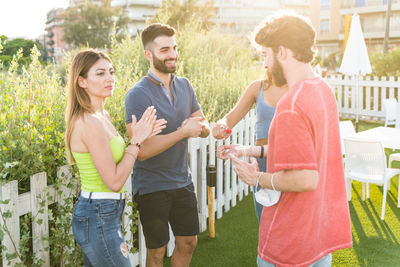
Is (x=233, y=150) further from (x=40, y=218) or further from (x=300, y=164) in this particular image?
(x=40, y=218)

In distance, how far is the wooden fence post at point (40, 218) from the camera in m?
2.66

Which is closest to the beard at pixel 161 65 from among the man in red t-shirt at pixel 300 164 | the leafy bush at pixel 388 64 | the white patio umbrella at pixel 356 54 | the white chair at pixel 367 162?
the man in red t-shirt at pixel 300 164

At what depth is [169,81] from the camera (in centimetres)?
317

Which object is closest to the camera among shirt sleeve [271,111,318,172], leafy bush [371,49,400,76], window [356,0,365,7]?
shirt sleeve [271,111,318,172]

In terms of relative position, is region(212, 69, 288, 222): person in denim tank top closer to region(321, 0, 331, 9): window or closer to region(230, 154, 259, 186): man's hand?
region(230, 154, 259, 186): man's hand

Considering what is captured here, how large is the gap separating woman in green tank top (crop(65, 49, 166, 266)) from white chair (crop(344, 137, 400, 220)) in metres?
3.42

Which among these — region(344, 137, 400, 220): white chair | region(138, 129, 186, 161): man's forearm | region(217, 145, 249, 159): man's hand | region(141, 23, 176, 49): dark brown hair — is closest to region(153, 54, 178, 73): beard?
region(141, 23, 176, 49): dark brown hair

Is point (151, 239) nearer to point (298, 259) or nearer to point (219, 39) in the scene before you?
point (298, 259)

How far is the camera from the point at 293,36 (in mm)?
1781

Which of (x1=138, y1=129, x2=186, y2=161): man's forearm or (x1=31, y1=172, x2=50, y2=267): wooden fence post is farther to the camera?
(x1=138, y1=129, x2=186, y2=161): man's forearm

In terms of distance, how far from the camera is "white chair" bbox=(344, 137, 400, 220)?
4926 mm

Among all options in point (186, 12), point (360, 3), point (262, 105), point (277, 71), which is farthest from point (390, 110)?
point (360, 3)

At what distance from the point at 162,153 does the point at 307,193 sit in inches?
56.4

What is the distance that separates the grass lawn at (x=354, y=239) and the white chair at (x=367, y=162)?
323 millimetres
